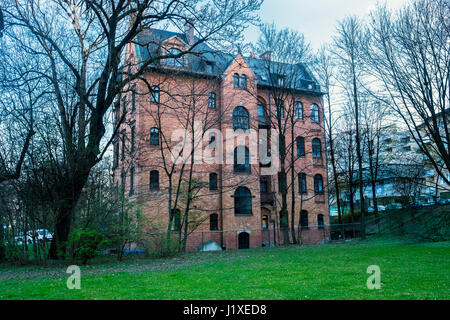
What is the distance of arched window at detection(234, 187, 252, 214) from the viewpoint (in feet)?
110

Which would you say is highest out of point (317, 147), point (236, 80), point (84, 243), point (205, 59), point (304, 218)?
point (236, 80)

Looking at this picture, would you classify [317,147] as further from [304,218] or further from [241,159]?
[241,159]

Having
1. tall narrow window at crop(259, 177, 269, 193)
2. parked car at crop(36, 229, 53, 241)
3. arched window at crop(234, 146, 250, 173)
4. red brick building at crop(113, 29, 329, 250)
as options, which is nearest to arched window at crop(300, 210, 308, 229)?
red brick building at crop(113, 29, 329, 250)

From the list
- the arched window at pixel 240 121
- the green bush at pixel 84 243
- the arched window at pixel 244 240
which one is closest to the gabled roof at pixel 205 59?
the arched window at pixel 240 121

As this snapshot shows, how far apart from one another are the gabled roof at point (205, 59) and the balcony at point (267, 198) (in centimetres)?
962

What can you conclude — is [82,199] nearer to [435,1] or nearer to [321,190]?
[435,1]

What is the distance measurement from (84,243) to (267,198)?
2182 centimetres

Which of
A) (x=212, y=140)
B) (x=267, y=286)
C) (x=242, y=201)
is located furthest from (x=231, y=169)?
(x=267, y=286)

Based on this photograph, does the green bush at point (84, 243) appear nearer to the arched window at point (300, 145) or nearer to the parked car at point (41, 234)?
the parked car at point (41, 234)

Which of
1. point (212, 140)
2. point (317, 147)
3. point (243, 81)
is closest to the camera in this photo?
point (212, 140)

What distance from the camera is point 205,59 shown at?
815 inches

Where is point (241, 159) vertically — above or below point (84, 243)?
above

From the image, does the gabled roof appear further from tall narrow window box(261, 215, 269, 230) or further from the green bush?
tall narrow window box(261, 215, 269, 230)
